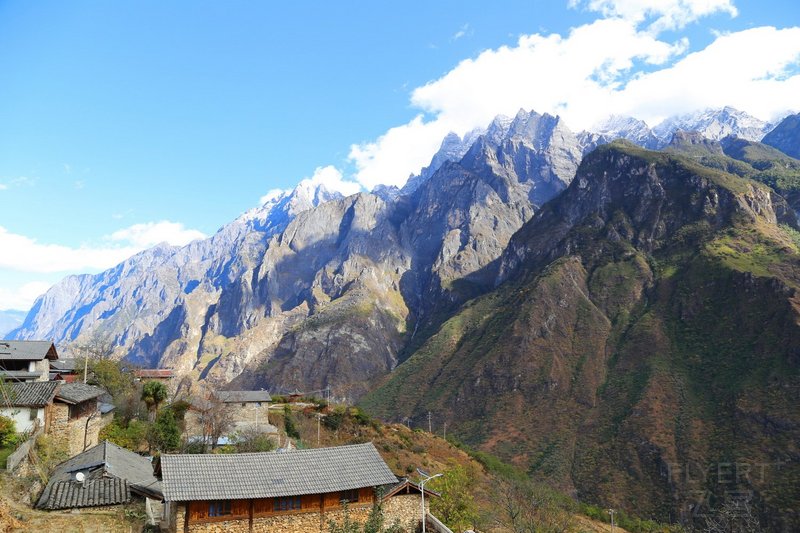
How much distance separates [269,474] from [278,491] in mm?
1174

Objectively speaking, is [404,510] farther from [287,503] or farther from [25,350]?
[25,350]

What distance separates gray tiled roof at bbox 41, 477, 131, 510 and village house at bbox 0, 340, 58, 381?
19510 millimetres

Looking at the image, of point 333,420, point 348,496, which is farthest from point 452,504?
point 333,420

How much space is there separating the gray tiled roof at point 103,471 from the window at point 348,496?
958 cm

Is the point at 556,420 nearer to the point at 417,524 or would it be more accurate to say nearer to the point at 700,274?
the point at 700,274

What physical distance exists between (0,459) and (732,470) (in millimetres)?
98197

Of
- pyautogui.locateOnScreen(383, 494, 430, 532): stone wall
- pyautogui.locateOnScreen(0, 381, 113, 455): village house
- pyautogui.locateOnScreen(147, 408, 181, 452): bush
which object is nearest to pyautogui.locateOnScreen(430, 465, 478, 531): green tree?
pyautogui.locateOnScreen(383, 494, 430, 532): stone wall

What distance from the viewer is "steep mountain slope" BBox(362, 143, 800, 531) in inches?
3819

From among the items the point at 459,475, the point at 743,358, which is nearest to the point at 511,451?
the point at 743,358

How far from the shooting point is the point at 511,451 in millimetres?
118188

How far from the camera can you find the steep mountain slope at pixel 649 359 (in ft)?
318

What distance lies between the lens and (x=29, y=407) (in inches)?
1385

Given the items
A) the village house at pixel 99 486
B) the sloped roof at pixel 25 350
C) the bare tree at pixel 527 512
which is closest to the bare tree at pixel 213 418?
the sloped roof at pixel 25 350

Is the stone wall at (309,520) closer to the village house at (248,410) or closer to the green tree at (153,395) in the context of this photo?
the green tree at (153,395)
